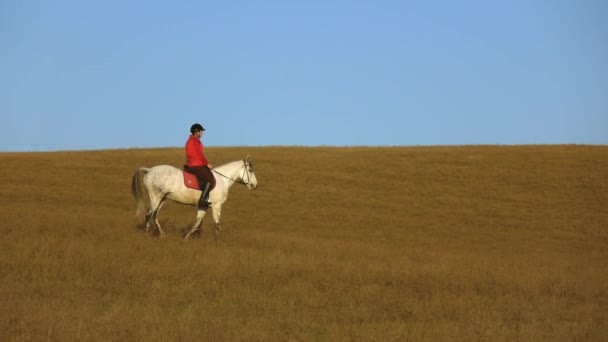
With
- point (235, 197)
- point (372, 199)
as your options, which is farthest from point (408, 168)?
point (235, 197)

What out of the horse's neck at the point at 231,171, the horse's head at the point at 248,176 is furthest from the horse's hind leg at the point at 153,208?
the horse's head at the point at 248,176

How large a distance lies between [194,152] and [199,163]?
31cm

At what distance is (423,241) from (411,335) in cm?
1478

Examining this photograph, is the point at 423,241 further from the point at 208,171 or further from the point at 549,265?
the point at 208,171

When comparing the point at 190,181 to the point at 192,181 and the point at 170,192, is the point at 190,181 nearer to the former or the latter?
the point at 192,181

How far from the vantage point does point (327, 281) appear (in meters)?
12.1

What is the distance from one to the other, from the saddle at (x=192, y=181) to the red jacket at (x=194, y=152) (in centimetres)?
28

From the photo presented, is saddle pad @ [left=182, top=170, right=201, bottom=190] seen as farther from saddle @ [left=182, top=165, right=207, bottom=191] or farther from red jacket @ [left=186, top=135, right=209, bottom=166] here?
red jacket @ [left=186, top=135, right=209, bottom=166]

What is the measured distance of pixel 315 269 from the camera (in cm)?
1287

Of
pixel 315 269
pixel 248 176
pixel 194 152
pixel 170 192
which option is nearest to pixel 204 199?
pixel 170 192

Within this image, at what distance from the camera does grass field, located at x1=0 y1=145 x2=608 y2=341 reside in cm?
898

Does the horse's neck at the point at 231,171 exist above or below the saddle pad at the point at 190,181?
above

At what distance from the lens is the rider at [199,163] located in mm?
15938

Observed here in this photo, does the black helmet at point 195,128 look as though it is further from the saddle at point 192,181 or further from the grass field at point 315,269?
the grass field at point 315,269
